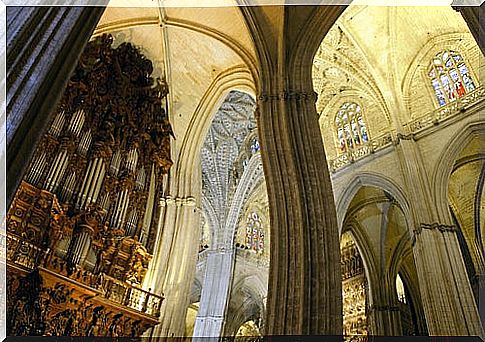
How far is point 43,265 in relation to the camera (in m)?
6.89

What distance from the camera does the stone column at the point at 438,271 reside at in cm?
1020

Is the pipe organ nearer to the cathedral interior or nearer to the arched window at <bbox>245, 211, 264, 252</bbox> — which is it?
the cathedral interior

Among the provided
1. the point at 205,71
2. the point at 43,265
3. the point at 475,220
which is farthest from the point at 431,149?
the point at 43,265

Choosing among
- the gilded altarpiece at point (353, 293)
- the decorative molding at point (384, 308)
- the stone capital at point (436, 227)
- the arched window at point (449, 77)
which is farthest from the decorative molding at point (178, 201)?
A: the gilded altarpiece at point (353, 293)

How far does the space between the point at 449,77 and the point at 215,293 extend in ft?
39.0

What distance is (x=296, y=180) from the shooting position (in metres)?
7.71

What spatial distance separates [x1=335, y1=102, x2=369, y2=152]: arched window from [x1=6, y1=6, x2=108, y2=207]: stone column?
12.9m

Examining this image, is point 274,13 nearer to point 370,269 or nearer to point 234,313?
point 370,269

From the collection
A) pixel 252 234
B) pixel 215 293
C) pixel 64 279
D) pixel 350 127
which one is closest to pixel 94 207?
pixel 64 279

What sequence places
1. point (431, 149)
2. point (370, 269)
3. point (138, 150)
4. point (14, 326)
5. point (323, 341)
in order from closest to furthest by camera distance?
1. point (323, 341)
2. point (14, 326)
3. point (138, 150)
4. point (431, 149)
5. point (370, 269)

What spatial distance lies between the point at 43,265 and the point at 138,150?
4134 millimetres

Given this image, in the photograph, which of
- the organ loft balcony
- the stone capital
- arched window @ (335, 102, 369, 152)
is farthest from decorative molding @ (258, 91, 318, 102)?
arched window @ (335, 102, 369, 152)

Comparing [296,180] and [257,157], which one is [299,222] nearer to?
[296,180]

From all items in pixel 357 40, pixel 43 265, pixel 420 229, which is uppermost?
pixel 357 40
